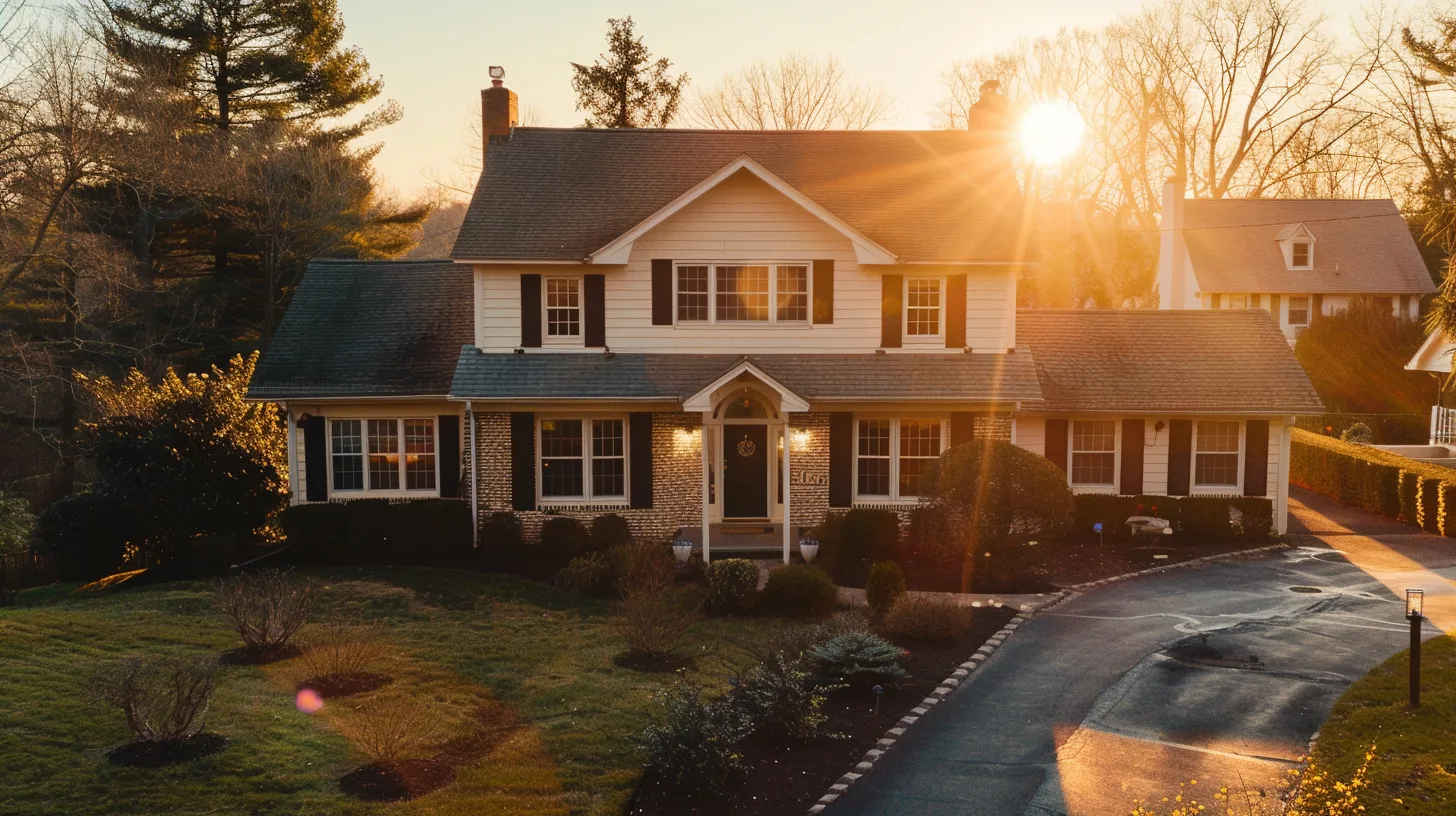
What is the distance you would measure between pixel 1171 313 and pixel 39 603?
25205mm

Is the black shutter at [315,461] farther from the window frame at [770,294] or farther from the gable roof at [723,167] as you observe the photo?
the window frame at [770,294]

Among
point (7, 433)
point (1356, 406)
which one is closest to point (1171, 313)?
point (1356, 406)

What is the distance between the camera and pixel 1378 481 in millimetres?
26016

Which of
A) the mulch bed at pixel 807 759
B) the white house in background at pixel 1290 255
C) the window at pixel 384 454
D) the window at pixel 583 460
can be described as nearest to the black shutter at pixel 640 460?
the window at pixel 583 460

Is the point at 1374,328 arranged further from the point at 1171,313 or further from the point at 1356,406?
the point at 1171,313

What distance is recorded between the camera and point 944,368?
71.1 feet

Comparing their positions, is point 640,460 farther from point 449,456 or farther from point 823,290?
point 823,290

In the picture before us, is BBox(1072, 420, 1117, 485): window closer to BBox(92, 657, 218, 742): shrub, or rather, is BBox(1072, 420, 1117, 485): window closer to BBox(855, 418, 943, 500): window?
BBox(855, 418, 943, 500): window

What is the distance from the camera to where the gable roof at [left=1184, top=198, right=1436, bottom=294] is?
149 feet

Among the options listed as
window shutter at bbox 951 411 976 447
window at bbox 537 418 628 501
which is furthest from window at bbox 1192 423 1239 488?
window at bbox 537 418 628 501

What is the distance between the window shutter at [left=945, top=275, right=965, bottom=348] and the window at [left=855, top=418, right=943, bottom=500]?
179 centimetres

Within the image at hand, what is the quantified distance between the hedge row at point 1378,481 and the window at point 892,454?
12.0m

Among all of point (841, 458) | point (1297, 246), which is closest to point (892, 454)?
point (841, 458)

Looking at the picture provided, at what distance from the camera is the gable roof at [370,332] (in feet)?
73.8
